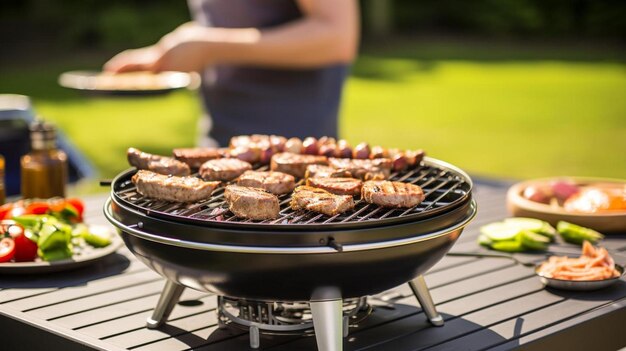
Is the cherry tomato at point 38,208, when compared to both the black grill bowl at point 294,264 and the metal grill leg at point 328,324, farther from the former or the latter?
the metal grill leg at point 328,324

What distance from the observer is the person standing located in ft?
12.6

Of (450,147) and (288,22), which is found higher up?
(288,22)

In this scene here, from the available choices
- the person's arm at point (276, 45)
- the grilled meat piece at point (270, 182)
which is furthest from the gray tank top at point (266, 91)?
the grilled meat piece at point (270, 182)

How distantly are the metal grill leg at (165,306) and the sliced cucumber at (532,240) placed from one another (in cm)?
146

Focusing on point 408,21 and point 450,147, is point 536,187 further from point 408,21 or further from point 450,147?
point 408,21

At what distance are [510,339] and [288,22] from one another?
83.2 inches

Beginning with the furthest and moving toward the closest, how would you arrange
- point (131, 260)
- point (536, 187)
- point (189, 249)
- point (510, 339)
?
point (536, 187) < point (131, 260) < point (510, 339) < point (189, 249)

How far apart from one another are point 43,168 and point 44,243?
2.38 ft

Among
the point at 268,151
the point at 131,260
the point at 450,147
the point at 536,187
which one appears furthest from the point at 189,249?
the point at 450,147

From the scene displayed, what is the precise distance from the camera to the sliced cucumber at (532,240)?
3.47 m

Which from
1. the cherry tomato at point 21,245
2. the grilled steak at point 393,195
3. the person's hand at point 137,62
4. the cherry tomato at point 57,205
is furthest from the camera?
the person's hand at point 137,62

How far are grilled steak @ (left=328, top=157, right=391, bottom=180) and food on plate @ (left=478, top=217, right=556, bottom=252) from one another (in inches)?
31.2

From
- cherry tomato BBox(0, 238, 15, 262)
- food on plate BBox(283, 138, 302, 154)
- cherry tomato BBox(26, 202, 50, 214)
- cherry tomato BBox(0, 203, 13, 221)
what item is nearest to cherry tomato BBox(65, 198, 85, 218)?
cherry tomato BBox(26, 202, 50, 214)

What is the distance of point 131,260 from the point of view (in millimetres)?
3432
